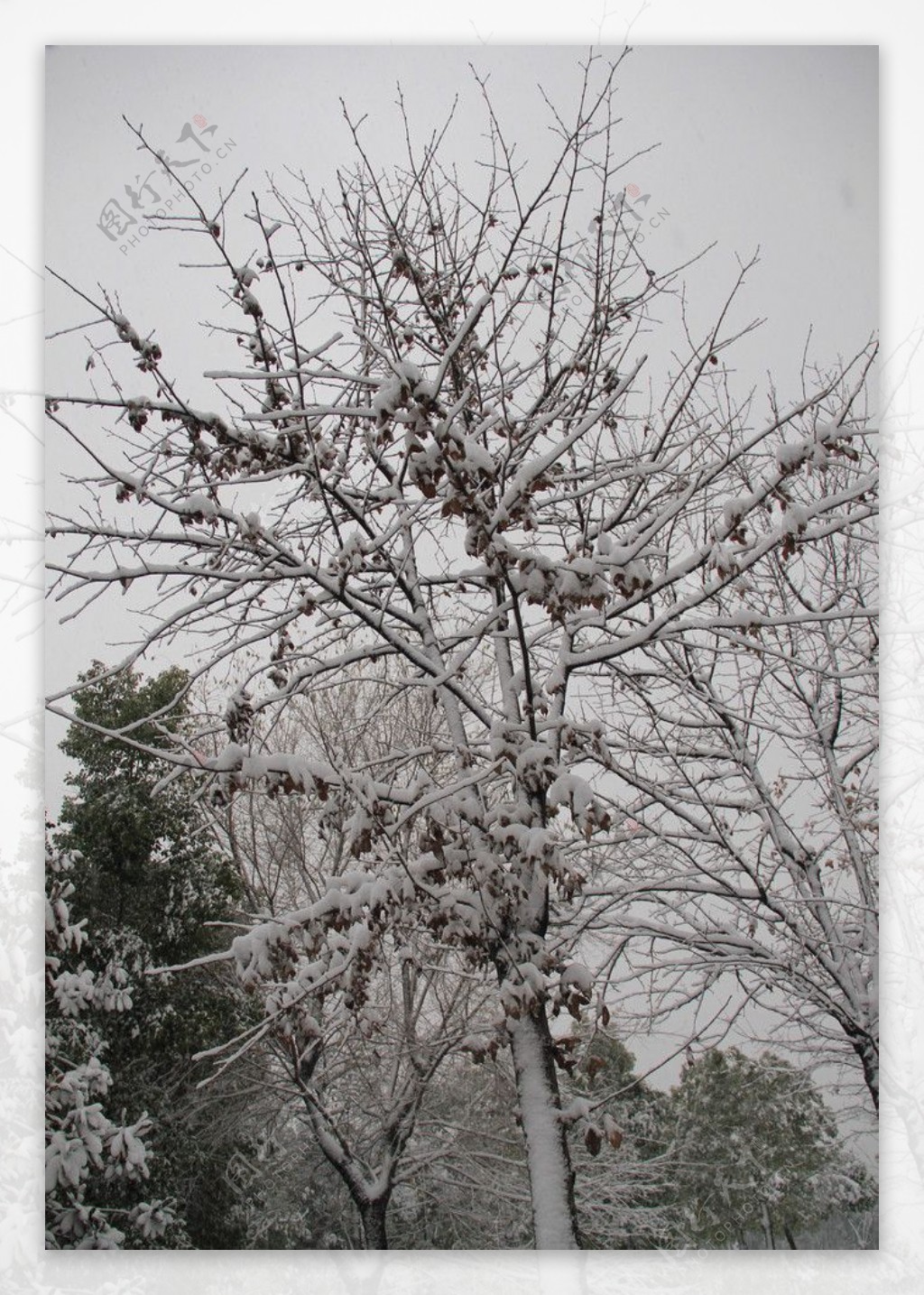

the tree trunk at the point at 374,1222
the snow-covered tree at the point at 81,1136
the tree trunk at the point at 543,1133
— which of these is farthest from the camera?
the tree trunk at the point at 374,1222

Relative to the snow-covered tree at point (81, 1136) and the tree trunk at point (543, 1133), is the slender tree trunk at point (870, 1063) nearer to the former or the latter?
the tree trunk at point (543, 1133)

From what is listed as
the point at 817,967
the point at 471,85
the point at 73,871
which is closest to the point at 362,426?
the point at 471,85

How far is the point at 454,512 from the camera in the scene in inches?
84.7

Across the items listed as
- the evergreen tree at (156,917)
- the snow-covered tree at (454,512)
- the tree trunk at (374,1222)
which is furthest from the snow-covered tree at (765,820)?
the evergreen tree at (156,917)

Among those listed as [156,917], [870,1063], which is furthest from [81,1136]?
[870,1063]

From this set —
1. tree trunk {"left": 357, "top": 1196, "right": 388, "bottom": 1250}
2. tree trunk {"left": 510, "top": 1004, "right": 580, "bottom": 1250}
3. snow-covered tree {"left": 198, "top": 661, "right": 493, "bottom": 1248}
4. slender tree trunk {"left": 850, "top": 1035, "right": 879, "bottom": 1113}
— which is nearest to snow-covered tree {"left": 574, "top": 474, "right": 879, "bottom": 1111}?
slender tree trunk {"left": 850, "top": 1035, "right": 879, "bottom": 1113}

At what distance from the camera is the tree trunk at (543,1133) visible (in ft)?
8.11

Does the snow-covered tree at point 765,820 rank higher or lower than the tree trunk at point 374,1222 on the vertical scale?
higher

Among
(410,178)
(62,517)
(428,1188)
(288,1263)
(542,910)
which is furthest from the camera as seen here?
(428,1188)

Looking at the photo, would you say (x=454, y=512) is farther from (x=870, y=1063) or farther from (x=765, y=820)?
(x=870, y=1063)

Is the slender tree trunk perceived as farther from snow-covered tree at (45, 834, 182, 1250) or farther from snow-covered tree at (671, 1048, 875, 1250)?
snow-covered tree at (45, 834, 182, 1250)

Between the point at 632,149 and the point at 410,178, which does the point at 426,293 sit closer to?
the point at 410,178

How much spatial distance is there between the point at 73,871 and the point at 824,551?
2.46 m

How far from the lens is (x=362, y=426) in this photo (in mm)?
2891
